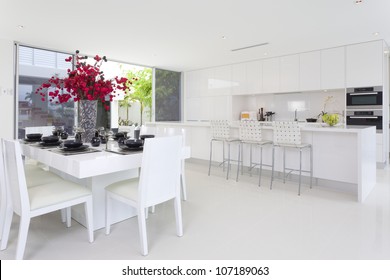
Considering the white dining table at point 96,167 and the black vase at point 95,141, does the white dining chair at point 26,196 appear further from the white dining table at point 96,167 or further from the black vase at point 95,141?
the black vase at point 95,141

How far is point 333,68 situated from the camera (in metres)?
5.54

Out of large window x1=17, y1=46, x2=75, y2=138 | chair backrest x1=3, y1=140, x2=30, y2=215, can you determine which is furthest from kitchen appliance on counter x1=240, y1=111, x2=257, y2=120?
chair backrest x1=3, y1=140, x2=30, y2=215

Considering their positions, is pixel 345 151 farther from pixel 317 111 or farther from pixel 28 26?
pixel 28 26

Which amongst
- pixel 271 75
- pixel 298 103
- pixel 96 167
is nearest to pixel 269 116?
pixel 298 103

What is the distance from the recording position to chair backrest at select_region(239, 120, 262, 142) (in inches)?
167

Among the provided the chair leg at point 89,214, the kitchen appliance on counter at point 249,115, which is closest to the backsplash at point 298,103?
the kitchen appliance on counter at point 249,115

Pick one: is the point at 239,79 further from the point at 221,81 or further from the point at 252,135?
the point at 252,135

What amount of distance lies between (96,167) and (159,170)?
46 cm

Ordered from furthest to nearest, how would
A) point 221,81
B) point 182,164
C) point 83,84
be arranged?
1. point 221,81
2. point 182,164
3. point 83,84

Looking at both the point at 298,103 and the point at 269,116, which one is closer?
the point at 298,103

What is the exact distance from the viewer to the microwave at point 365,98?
16.6 feet

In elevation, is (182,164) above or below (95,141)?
below
